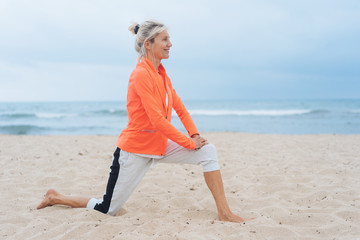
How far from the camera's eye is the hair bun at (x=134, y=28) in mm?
2765

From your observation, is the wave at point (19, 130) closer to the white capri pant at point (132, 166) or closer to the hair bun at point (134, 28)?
the white capri pant at point (132, 166)

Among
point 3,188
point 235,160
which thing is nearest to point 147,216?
point 3,188

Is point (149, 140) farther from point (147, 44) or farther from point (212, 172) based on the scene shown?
point (147, 44)

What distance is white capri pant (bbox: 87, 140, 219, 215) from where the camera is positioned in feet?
8.95

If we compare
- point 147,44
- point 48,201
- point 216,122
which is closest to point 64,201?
point 48,201

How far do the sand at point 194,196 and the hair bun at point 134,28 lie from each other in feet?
5.55

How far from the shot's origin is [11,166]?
492 centimetres

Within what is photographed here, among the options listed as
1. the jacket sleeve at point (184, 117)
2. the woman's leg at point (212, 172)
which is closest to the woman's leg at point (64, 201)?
the woman's leg at point (212, 172)

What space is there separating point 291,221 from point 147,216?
131 centimetres

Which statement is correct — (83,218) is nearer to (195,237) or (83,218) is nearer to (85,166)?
(195,237)

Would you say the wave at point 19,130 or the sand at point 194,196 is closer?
the sand at point 194,196

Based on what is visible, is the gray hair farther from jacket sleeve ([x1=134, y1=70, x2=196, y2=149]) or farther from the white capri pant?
the white capri pant

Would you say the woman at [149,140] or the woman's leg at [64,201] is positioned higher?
the woman at [149,140]

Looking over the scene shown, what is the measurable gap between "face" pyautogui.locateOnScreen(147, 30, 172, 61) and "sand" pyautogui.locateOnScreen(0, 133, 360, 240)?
1.47 m
